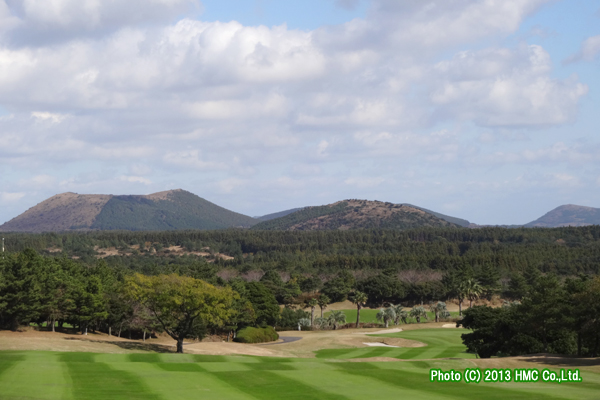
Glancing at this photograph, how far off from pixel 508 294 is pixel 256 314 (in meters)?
78.2

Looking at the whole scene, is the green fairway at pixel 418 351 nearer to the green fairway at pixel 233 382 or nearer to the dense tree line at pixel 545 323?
the dense tree line at pixel 545 323

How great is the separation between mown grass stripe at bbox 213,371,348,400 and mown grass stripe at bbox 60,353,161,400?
195 inches

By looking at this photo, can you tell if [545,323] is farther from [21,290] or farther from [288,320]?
[288,320]

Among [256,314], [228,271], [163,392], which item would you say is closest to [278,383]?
[163,392]

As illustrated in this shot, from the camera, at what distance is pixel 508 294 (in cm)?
13950

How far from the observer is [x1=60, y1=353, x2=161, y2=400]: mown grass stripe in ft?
87.2

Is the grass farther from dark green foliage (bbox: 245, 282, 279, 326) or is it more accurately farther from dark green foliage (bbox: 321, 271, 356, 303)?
dark green foliage (bbox: 321, 271, 356, 303)

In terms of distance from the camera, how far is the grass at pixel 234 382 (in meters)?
27.8

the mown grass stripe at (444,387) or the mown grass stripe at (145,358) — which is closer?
the mown grass stripe at (444,387)

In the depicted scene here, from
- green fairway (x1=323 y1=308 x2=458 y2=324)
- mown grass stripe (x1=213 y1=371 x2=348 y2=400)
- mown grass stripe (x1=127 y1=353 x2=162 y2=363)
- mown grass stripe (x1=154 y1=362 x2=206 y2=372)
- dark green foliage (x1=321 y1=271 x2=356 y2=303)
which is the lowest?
green fairway (x1=323 y1=308 x2=458 y2=324)

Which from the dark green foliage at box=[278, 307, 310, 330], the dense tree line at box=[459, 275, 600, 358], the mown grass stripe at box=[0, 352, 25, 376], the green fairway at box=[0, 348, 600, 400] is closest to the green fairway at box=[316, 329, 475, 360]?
the dense tree line at box=[459, 275, 600, 358]

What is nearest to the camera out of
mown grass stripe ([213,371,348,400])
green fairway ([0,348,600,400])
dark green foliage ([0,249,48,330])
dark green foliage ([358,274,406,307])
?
green fairway ([0,348,600,400])

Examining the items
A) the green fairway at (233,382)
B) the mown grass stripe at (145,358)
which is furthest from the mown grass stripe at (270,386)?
the mown grass stripe at (145,358)

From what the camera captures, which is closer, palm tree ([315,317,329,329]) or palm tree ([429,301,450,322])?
palm tree ([315,317,329,329])
